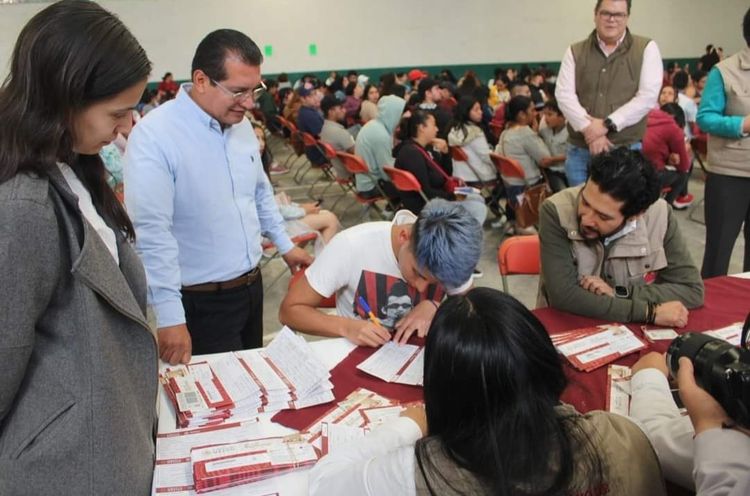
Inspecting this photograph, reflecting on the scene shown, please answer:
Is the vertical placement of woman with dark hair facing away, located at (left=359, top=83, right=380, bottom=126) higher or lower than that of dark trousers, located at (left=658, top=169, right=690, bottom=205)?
higher

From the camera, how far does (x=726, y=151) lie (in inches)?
113

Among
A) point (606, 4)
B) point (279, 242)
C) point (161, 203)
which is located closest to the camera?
point (161, 203)

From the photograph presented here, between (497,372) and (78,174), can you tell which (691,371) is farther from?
(78,174)

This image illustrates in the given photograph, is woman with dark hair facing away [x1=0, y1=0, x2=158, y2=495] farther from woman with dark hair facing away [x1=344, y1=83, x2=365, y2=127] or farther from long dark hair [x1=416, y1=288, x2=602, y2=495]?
woman with dark hair facing away [x1=344, y1=83, x2=365, y2=127]

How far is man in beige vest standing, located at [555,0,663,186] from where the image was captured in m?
2.95

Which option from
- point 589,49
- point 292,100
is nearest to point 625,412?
point 589,49

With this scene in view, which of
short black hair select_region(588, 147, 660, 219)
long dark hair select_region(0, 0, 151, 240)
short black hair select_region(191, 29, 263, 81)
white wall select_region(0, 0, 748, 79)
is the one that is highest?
white wall select_region(0, 0, 748, 79)

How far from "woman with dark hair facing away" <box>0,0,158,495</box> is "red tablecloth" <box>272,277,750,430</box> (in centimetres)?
52

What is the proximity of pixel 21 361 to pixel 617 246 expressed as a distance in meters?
Result: 1.80

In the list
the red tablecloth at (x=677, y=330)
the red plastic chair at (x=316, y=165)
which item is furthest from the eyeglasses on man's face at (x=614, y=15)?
the red plastic chair at (x=316, y=165)

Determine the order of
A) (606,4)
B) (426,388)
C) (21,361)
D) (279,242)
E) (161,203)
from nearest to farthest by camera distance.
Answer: (21,361)
(426,388)
(161,203)
(279,242)
(606,4)

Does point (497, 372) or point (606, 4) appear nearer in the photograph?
point (497, 372)

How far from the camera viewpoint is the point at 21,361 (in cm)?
90

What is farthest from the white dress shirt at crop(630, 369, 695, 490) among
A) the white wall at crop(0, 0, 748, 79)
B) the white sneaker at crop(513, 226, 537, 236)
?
the white wall at crop(0, 0, 748, 79)
